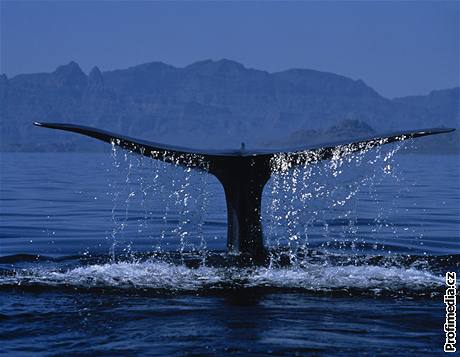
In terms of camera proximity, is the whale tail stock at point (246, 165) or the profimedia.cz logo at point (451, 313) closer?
the profimedia.cz logo at point (451, 313)

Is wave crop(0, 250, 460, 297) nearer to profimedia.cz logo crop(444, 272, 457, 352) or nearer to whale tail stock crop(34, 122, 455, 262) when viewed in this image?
profimedia.cz logo crop(444, 272, 457, 352)

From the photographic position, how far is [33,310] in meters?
7.78

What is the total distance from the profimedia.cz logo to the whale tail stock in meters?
1.67

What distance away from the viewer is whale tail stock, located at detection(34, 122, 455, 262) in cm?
931

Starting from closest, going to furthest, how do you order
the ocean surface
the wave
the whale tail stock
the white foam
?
the ocean surface, the wave, the white foam, the whale tail stock

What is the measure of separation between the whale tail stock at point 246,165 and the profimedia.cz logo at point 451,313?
167 centimetres

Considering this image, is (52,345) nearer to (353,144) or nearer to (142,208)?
(353,144)

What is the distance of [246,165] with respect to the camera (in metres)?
9.82

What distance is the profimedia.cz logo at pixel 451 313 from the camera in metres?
6.65

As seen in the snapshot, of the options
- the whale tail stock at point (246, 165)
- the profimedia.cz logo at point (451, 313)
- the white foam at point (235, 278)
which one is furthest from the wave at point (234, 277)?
the whale tail stock at point (246, 165)

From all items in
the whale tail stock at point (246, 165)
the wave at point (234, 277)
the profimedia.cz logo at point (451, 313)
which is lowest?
the profimedia.cz logo at point (451, 313)

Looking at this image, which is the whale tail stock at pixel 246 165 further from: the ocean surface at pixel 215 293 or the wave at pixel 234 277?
the wave at pixel 234 277

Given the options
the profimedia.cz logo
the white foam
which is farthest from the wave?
the profimedia.cz logo

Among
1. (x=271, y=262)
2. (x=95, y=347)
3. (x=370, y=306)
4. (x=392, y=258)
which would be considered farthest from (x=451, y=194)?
(x=95, y=347)
